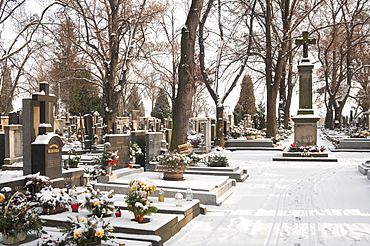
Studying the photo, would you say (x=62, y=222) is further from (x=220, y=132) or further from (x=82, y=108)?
(x=82, y=108)

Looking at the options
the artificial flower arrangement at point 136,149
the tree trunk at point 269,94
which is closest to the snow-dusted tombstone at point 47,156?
the artificial flower arrangement at point 136,149

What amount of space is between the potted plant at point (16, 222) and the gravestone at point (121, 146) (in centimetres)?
670

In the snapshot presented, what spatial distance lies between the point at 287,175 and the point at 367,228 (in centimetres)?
695

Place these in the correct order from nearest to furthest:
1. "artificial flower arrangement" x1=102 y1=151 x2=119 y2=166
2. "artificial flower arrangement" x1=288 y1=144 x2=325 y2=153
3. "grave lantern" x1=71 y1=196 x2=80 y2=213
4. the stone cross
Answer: "grave lantern" x1=71 y1=196 x2=80 y2=213 < the stone cross < "artificial flower arrangement" x1=102 y1=151 x2=119 y2=166 < "artificial flower arrangement" x1=288 y1=144 x2=325 y2=153

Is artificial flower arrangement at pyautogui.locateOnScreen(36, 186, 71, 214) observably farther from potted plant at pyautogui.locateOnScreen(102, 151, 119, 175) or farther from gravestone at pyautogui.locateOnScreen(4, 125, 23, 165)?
gravestone at pyautogui.locateOnScreen(4, 125, 23, 165)

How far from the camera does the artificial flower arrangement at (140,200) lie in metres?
6.93

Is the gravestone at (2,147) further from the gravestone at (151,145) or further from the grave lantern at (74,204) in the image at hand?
the grave lantern at (74,204)

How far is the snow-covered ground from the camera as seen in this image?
23.4 feet

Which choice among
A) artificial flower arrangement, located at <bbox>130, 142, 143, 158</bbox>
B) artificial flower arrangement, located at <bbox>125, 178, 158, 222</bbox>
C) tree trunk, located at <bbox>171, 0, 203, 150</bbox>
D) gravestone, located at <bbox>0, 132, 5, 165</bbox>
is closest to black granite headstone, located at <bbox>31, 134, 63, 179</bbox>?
artificial flower arrangement, located at <bbox>125, 178, 158, 222</bbox>

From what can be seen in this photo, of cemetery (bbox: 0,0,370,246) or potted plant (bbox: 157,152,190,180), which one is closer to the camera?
cemetery (bbox: 0,0,370,246)

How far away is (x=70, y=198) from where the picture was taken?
7.87m

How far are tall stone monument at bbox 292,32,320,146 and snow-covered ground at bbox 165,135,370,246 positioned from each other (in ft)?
17.2

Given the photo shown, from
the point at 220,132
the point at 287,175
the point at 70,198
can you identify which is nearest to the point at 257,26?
the point at 220,132

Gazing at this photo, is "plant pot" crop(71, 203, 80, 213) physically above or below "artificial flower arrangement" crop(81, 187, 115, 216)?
below
